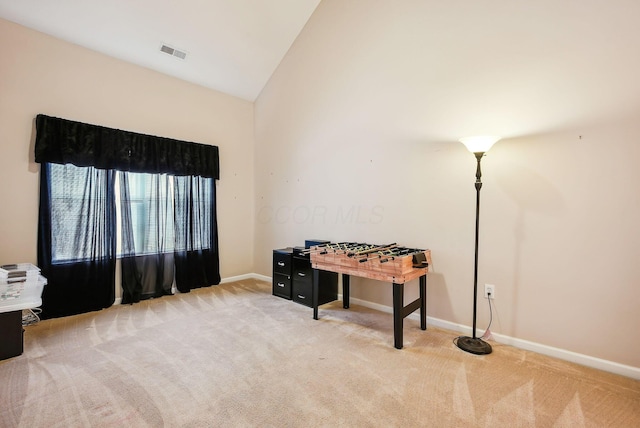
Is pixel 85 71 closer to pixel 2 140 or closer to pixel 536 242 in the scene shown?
pixel 2 140

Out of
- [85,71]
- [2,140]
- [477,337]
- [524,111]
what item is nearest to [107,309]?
[2,140]

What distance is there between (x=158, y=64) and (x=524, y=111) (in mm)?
4198

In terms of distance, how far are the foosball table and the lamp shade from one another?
3.36ft

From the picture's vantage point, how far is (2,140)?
292 cm

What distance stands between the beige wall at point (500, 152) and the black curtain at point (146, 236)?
214 centimetres

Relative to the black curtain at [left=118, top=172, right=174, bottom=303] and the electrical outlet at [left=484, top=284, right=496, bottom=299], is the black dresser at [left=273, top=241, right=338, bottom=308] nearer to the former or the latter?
the black curtain at [left=118, top=172, right=174, bottom=303]

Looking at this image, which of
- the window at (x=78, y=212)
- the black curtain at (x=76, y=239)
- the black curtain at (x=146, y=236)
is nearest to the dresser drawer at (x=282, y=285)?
the black curtain at (x=146, y=236)

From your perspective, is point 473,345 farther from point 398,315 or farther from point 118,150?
point 118,150

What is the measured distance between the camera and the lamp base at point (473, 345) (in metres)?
2.42

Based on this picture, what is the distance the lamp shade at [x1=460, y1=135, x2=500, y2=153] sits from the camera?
2.36 metres

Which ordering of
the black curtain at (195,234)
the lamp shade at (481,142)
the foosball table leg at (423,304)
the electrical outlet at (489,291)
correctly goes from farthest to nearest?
1. the black curtain at (195,234)
2. the foosball table leg at (423,304)
3. the electrical outlet at (489,291)
4. the lamp shade at (481,142)

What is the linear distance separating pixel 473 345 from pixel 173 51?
4621 millimetres

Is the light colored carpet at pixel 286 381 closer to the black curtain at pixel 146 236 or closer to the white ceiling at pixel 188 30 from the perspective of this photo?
the black curtain at pixel 146 236

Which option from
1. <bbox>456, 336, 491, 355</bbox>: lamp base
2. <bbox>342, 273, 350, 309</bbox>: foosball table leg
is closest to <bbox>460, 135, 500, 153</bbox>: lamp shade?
<bbox>456, 336, 491, 355</bbox>: lamp base
